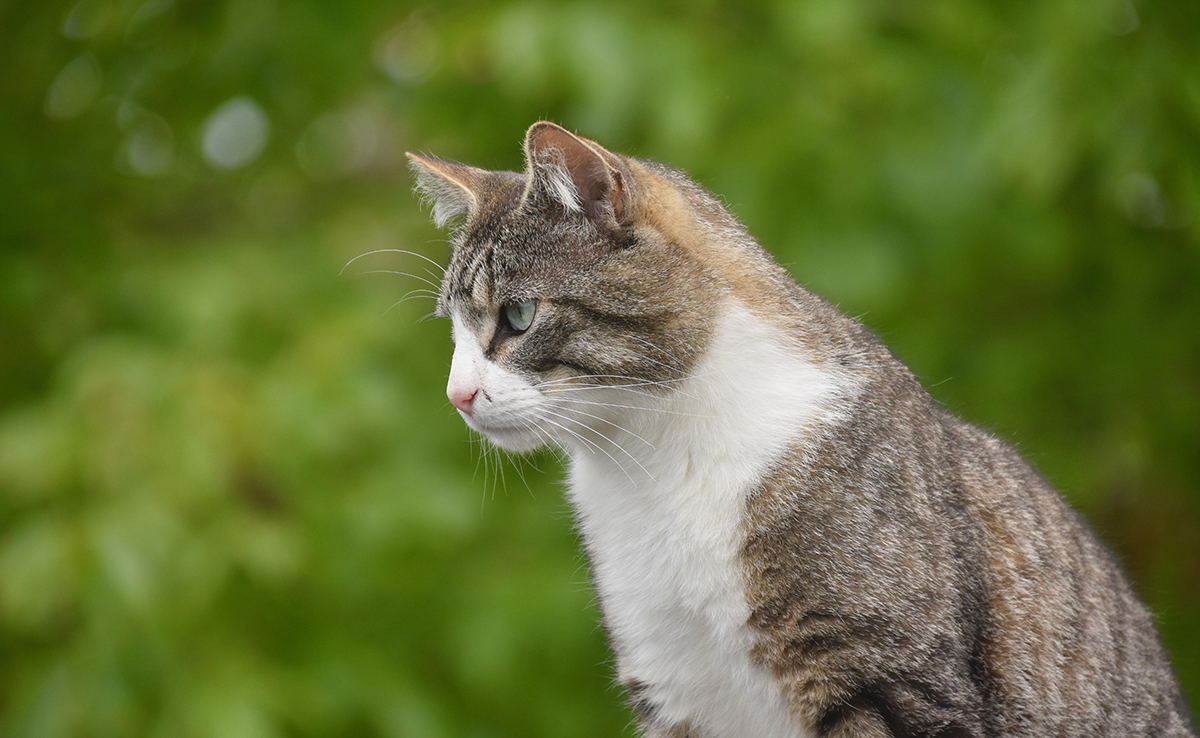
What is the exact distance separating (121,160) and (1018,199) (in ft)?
11.0

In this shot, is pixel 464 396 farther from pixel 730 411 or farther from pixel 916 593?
pixel 916 593

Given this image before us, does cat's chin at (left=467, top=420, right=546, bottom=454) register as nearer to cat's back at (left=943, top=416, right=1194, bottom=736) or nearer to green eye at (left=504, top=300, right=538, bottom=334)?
green eye at (left=504, top=300, right=538, bottom=334)

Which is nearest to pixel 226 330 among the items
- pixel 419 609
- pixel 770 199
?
pixel 419 609

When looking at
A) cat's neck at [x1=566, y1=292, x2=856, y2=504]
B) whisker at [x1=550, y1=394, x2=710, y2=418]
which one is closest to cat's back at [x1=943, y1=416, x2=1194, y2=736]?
cat's neck at [x1=566, y1=292, x2=856, y2=504]

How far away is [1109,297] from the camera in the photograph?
419 cm

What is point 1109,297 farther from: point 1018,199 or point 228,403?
point 228,403

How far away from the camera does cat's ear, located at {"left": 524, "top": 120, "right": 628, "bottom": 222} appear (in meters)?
2.22

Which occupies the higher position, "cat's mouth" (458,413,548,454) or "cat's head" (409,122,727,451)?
"cat's head" (409,122,727,451)

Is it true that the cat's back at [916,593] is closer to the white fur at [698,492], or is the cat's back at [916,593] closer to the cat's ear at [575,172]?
the white fur at [698,492]

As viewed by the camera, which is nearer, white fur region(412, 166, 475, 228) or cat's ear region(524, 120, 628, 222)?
cat's ear region(524, 120, 628, 222)

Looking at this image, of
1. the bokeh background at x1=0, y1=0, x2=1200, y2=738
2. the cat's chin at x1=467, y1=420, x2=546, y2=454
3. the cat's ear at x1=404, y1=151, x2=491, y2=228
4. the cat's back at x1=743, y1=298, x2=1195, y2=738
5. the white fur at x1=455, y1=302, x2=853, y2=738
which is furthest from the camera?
the bokeh background at x1=0, y1=0, x2=1200, y2=738

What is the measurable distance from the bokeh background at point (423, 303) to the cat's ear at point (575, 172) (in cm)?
124

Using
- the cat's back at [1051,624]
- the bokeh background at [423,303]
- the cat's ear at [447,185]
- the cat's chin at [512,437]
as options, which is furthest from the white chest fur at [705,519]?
the bokeh background at [423,303]

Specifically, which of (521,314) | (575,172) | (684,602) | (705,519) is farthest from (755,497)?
(575,172)
